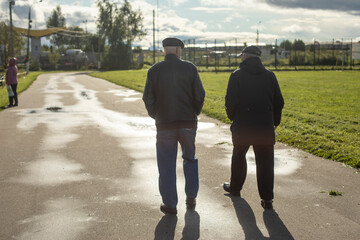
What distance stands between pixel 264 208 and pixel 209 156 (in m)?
3.03

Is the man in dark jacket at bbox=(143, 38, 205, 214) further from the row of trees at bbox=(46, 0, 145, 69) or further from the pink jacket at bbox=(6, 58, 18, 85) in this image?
the row of trees at bbox=(46, 0, 145, 69)

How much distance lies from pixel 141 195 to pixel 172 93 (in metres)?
1.51

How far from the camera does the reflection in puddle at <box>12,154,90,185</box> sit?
267 inches

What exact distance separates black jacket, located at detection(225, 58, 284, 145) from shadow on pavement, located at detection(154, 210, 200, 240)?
1116mm

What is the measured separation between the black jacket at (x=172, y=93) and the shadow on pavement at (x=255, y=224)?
1.13m

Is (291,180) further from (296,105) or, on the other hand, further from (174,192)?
(296,105)

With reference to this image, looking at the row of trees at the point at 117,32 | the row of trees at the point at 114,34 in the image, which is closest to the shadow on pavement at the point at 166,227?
the row of trees at the point at 114,34

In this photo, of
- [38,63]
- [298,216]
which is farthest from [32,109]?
[38,63]

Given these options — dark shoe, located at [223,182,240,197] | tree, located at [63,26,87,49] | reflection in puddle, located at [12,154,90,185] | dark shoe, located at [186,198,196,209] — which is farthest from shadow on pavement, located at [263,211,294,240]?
tree, located at [63,26,87,49]

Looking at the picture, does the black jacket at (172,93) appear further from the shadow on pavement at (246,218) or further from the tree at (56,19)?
the tree at (56,19)

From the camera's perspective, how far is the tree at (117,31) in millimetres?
77375

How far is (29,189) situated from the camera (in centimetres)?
632

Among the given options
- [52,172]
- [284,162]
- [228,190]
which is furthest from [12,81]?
[228,190]

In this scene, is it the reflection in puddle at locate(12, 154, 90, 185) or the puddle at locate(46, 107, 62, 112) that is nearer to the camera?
the reflection in puddle at locate(12, 154, 90, 185)
